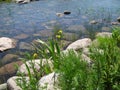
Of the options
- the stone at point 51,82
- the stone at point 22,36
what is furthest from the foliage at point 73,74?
the stone at point 22,36

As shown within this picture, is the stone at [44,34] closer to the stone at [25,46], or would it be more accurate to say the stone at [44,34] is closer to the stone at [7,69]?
the stone at [25,46]

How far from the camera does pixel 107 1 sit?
12.7 metres

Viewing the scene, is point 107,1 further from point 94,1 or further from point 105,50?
point 105,50

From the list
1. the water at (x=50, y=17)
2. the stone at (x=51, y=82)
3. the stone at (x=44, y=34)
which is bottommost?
the water at (x=50, y=17)

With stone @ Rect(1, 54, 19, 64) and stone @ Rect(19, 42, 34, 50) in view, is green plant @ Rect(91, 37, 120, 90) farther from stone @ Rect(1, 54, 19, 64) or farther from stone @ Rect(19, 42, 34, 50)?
stone @ Rect(19, 42, 34, 50)

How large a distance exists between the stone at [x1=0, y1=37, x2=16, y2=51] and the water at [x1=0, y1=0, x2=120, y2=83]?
0.54ft

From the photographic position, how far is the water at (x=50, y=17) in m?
8.55

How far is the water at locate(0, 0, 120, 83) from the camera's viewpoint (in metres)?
8.55

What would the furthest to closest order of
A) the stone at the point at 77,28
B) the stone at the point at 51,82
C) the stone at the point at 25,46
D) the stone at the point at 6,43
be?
1. the stone at the point at 77,28
2. the stone at the point at 6,43
3. the stone at the point at 25,46
4. the stone at the point at 51,82

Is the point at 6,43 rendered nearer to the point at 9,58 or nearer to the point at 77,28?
the point at 9,58

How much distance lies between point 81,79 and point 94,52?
0.48m

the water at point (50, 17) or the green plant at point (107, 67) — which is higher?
the green plant at point (107, 67)

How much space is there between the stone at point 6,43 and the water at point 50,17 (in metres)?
0.16

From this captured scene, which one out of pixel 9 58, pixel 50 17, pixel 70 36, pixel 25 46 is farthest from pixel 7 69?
pixel 50 17
